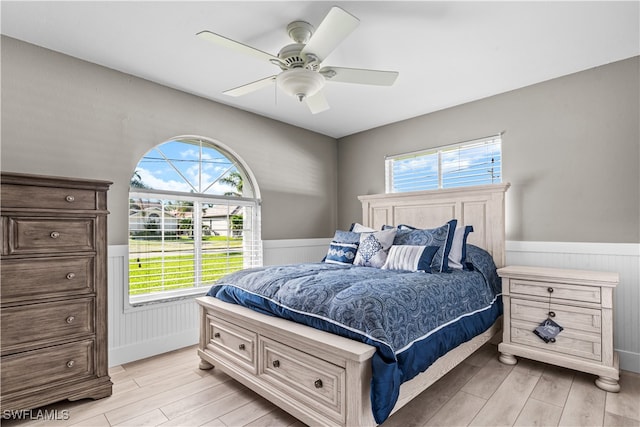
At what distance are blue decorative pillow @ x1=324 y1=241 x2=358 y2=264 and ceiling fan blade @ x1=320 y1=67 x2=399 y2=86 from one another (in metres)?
1.52

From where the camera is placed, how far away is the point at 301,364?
1.86 metres

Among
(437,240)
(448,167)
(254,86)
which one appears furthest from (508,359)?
(254,86)

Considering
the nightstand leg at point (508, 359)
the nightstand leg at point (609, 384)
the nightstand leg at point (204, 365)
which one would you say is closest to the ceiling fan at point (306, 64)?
the nightstand leg at point (204, 365)

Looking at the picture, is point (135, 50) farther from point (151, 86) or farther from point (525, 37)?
point (525, 37)

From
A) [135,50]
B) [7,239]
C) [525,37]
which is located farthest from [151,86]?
[525,37]

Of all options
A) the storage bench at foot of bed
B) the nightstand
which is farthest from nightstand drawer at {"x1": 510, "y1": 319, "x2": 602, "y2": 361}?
the storage bench at foot of bed

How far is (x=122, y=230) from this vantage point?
284 cm

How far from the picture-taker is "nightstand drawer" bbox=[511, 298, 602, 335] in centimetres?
234

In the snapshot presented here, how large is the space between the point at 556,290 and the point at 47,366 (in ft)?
11.2

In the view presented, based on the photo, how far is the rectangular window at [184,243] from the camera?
9.87 feet

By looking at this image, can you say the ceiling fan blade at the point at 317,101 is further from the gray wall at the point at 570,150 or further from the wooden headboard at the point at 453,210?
the gray wall at the point at 570,150

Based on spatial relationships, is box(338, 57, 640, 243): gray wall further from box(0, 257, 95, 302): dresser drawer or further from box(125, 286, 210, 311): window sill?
box(0, 257, 95, 302): dresser drawer

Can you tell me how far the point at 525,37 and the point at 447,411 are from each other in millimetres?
2500

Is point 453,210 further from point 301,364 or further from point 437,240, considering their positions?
point 301,364
